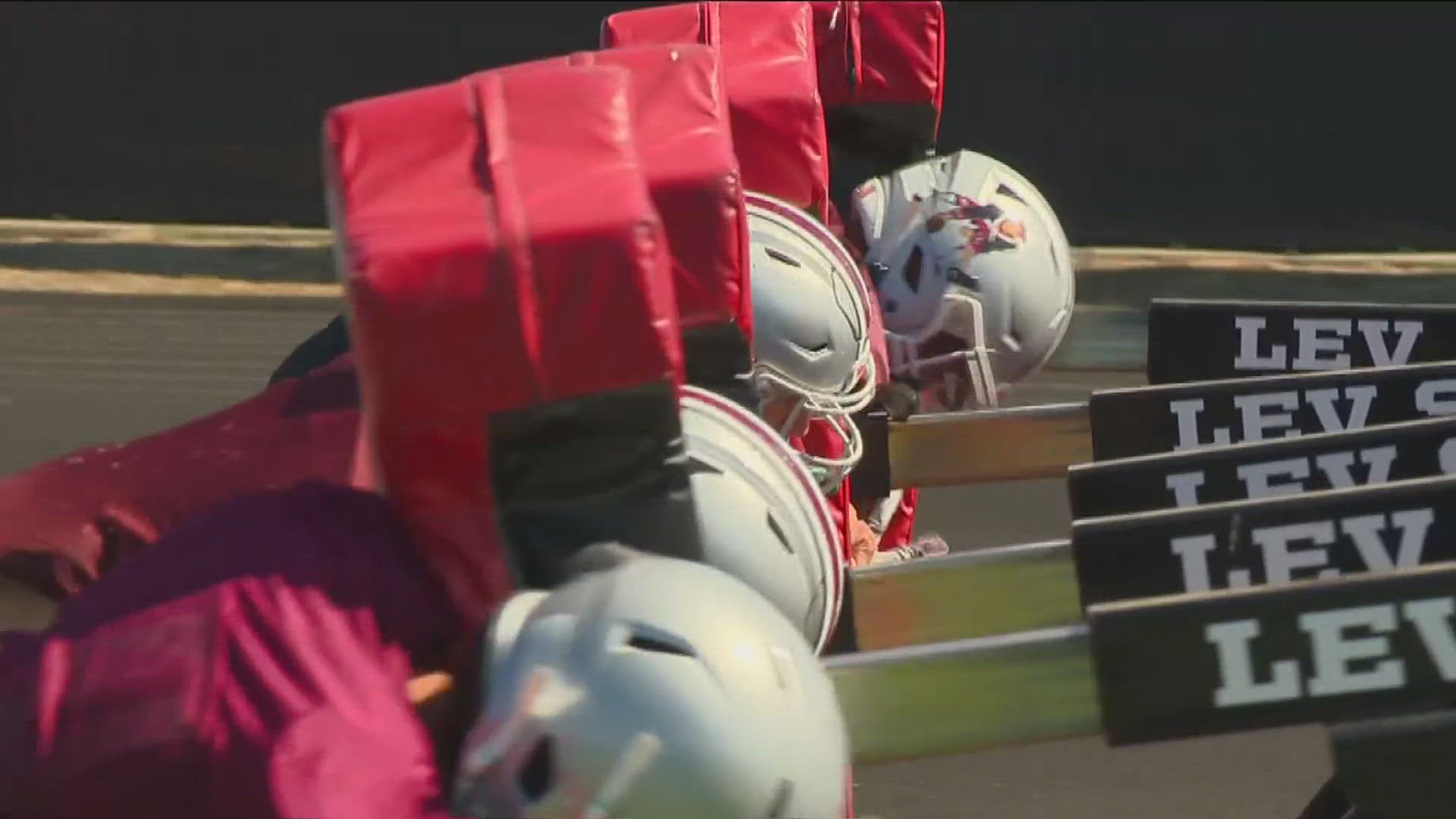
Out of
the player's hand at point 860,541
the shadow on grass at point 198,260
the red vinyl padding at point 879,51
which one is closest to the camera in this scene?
the player's hand at point 860,541

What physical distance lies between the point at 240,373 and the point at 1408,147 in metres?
5.43

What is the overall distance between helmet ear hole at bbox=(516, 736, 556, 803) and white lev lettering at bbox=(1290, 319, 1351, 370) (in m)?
2.04

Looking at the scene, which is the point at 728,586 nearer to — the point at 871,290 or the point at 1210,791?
the point at 871,290

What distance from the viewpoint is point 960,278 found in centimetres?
491

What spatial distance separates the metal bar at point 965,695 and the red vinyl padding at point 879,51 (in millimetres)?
2654

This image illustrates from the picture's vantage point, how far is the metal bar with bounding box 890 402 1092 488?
4.19 metres

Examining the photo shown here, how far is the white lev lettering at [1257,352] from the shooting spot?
157 inches

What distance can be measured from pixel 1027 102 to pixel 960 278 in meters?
6.52

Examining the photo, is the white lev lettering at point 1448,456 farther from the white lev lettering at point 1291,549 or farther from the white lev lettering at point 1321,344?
the white lev lettering at point 1321,344

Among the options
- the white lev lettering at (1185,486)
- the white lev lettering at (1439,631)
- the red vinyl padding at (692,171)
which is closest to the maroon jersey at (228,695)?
the red vinyl padding at (692,171)

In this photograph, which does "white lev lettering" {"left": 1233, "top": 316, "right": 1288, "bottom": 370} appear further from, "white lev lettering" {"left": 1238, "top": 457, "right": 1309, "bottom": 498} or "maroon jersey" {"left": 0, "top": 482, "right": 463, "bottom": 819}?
"maroon jersey" {"left": 0, "top": 482, "right": 463, "bottom": 819}

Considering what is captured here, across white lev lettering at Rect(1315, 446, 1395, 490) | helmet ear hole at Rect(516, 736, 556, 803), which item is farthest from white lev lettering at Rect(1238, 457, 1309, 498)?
helmet ear hole at Rect(516, 736, 556, 803)

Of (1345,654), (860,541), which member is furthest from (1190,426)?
(1345,654)

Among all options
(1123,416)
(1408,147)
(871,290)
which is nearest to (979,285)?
(871,290)
